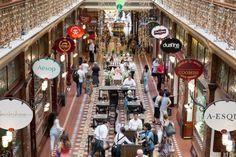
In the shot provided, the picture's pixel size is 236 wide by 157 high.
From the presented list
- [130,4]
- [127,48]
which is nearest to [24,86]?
[130,4]

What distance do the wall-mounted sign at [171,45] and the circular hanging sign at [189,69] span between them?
14.1 feet

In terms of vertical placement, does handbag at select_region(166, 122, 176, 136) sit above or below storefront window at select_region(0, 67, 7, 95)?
below

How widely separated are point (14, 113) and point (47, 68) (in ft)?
12.1

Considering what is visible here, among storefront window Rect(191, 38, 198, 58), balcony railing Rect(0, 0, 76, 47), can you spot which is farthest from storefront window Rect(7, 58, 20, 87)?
storefront window Rect(191, 38, 198, 58)

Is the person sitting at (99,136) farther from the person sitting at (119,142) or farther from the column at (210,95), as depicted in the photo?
the column at (210,95)

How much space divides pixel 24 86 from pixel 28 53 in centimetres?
139

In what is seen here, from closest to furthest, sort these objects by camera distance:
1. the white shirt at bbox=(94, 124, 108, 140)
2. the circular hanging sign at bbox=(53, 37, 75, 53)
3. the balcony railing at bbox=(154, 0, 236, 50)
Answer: the balcony railing at bbox=(154, 0, 236, 50), the white shirt at bbox=(94, 124, 108, 140), the circular hanging sign at bbox=(53, 37, 75, 53)

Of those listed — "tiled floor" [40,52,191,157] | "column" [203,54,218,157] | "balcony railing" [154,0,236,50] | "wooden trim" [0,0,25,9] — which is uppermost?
"wooden trim" [0,0,25,9]

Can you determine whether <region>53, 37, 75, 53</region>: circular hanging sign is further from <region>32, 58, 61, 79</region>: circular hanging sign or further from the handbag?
the handbag

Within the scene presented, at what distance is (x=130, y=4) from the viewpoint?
95.8 ft

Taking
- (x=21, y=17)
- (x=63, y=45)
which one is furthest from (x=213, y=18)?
(x=63, y=45)

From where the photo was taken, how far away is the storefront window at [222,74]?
10.5 metres

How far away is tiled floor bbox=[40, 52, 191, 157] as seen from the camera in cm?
1428

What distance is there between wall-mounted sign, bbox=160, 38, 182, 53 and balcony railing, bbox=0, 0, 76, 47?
399cm
